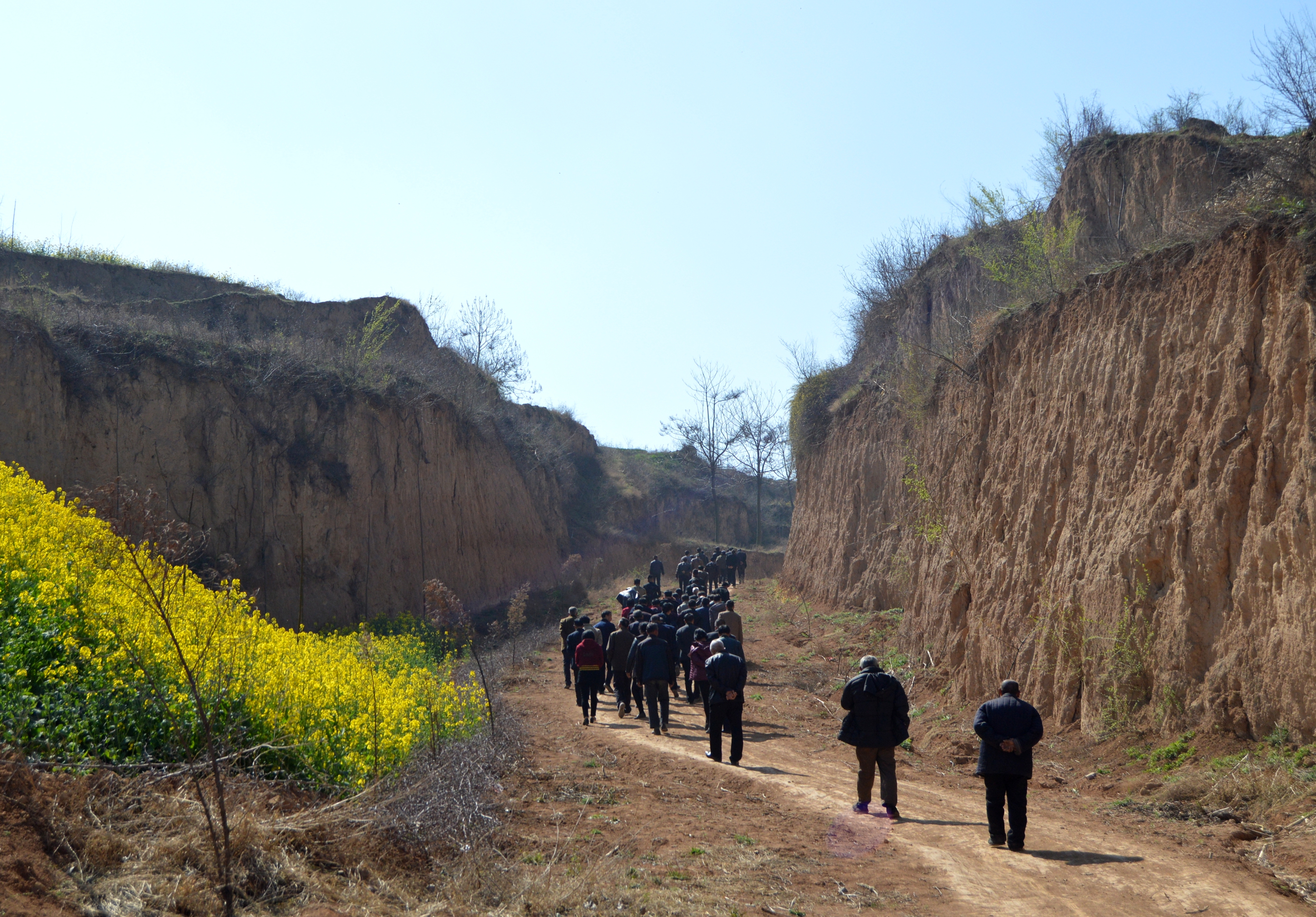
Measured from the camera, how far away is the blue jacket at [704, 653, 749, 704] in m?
10.8

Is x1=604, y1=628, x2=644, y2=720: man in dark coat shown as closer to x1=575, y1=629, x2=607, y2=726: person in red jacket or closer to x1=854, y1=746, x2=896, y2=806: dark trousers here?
x1=575, y1=629, x2=607, y2=726: person in red jacket

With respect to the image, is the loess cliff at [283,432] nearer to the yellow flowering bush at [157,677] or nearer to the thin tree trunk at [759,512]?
the yellow flowering bush at [157,677]

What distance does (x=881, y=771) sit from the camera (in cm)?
838

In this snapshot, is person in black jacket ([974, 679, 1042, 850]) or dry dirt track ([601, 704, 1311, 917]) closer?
dry dirt track ([601, 704, 1311, 917])

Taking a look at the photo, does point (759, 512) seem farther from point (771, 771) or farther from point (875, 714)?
point (875, 714)

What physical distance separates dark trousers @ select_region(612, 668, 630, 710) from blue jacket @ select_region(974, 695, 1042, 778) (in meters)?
8.00

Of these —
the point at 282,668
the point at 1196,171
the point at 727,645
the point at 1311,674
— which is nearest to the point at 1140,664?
the point at 1311,674

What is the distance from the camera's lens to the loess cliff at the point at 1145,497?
900 centimetres

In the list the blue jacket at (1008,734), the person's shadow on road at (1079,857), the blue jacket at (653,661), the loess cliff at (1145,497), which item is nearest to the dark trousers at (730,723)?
the blue jacket at (653,661)

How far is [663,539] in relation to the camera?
161 feet

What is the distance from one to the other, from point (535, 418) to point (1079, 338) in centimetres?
3465

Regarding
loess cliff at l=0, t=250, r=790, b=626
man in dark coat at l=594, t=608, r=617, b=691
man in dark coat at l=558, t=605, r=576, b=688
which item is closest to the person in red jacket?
man in dark coat at l=594, t=608, r=617, b=691

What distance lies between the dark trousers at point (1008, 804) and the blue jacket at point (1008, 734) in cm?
7

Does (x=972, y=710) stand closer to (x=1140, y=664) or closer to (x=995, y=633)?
(x=995, y=633)
